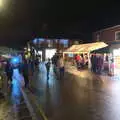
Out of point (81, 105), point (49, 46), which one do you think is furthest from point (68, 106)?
point (49, 46)

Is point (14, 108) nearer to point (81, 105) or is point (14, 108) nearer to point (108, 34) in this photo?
point (81, 105)

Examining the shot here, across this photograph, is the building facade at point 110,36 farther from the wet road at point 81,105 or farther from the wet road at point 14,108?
the wet road at point 14,108

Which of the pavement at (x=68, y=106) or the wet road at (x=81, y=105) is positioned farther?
the pavement at (x=68, y=106)

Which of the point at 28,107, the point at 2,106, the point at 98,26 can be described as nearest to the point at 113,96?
the point at 28,107

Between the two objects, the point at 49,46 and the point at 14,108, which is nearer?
the point at 14,108

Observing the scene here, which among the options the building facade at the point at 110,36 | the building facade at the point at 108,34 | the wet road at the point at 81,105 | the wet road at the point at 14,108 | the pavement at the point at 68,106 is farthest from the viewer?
the building facade at the point at 108,34

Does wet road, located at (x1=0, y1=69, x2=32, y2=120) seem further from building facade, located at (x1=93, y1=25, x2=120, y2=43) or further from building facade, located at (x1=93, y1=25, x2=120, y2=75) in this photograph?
building facade, located at (x1=93, y1=25, x2=120, y2=43)

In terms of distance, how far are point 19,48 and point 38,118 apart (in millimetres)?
37446

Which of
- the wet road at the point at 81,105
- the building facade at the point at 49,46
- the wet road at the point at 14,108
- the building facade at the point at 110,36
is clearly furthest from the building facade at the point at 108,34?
the wet road at the point at 14,108

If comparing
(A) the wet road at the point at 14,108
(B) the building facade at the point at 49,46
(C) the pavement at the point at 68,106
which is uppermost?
(B) the building facade at the point at 49,46

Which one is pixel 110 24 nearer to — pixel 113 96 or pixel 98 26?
pixel 98 26

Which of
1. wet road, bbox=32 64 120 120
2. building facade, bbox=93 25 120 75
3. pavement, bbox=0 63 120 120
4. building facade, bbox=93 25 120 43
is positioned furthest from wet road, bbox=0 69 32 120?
building facade, bbox=93 25 120 43

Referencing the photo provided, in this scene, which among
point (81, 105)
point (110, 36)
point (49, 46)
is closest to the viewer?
point (81, 105)

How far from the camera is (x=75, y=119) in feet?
26.8
